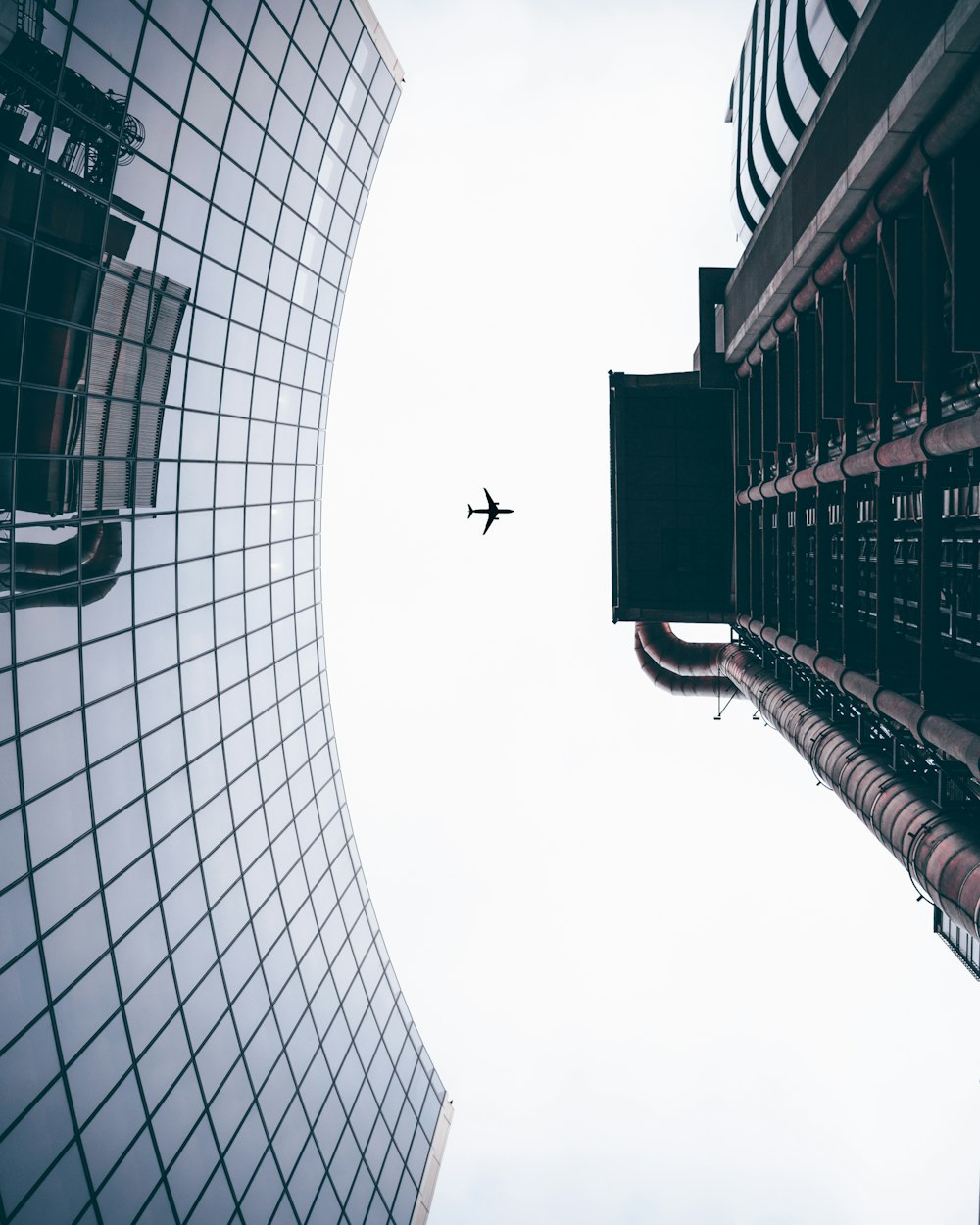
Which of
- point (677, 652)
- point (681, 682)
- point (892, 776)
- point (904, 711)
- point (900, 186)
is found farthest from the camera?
point (681, 682)

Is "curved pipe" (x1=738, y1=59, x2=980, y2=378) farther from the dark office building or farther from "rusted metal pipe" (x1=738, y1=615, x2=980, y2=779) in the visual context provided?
"rusted metal pipe" (x1=738, y1=615, x2=980, y2=779)

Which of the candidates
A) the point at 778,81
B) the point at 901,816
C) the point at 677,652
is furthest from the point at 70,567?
the point at 778,81

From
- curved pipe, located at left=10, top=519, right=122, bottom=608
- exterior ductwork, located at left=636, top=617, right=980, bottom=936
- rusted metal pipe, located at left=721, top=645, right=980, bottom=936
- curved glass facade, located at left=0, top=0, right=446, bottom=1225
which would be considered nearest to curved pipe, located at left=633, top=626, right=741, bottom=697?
exterior ductwork, located at left=636, top=617, right=980, bottom=936

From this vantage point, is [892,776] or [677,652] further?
[677,652]

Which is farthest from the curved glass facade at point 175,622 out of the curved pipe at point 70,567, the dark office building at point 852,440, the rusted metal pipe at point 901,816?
the rusted metal pipe at point 901,816

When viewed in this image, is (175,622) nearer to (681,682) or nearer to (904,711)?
(904,711)

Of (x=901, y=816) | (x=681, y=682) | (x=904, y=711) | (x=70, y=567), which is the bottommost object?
(x=681, y=682)

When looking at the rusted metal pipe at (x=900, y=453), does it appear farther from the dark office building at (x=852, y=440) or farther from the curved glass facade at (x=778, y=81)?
the curved glass facade at (x=778, y=81)
